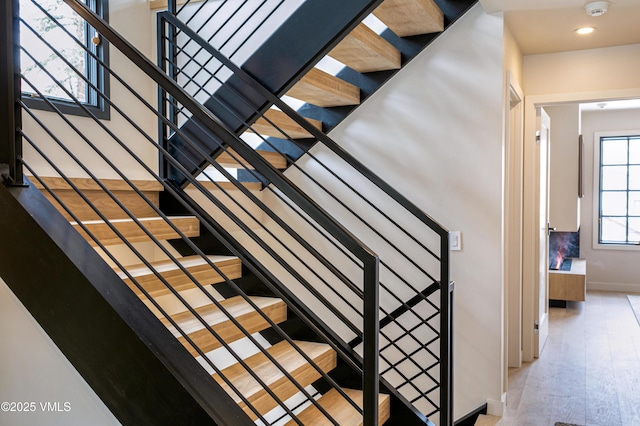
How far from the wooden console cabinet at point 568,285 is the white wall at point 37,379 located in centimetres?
587

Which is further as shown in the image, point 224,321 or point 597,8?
point 597,8

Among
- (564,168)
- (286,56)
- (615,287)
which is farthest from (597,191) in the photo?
(286,56)

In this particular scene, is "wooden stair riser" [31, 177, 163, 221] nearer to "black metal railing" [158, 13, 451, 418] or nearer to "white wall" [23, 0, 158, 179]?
"black metal railing" [158, 13, 451, 418]

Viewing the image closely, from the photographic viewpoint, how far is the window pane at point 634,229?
7.82 meters

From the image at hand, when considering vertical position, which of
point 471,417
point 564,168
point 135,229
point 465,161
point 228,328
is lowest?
point 471,417

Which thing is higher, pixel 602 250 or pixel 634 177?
pixel 634 177

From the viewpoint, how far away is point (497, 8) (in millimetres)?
3230

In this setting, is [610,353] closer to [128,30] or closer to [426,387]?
[426,387]

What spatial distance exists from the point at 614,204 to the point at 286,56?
6.76 m

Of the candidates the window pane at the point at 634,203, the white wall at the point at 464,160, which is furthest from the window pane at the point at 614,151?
the white wall at the point at 464,160

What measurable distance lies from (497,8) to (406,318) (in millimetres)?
1948

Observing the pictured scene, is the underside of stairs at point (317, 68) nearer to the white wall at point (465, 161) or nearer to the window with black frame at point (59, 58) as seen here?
the white wall at point (465, 161)

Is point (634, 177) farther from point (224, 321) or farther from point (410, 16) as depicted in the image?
point (224, 321)

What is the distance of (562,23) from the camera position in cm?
354
